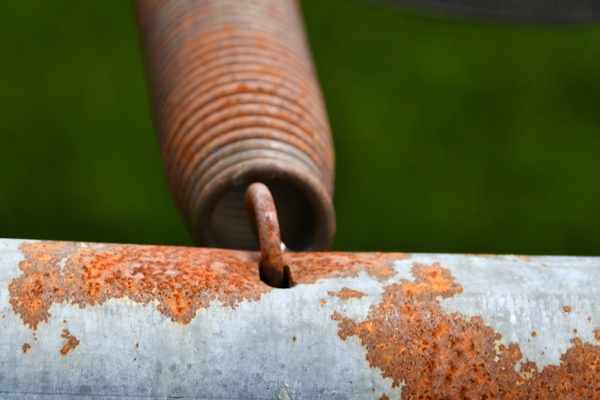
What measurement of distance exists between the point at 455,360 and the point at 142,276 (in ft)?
0.97

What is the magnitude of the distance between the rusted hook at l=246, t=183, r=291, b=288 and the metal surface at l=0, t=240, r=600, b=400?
0.02 meters

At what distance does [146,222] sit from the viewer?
2801mm

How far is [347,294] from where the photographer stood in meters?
0.99

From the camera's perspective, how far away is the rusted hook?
104 cm

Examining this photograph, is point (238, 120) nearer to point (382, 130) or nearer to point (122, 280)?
point (122, 280)

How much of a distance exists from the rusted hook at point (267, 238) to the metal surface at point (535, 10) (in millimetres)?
1964

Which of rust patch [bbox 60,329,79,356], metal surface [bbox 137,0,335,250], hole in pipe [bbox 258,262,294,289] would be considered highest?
hole in pipe [bbox 258,262,294,289]

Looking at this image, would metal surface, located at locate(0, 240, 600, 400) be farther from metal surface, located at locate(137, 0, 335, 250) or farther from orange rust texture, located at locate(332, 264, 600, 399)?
metal surface, located at locate(137, 0, 335, 250)

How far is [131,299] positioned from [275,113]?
58cm

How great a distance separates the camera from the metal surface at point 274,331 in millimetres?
932

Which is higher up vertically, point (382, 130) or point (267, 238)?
point (267, 238)

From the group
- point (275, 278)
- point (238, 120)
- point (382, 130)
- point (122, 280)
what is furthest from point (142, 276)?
point (382, 130)

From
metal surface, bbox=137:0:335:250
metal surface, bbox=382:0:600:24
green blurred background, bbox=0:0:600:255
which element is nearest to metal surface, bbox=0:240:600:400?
metal surface, bbox=137:0:335:250

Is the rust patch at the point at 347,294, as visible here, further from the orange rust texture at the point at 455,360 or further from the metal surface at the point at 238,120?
the metal surface at the point at 238,120
